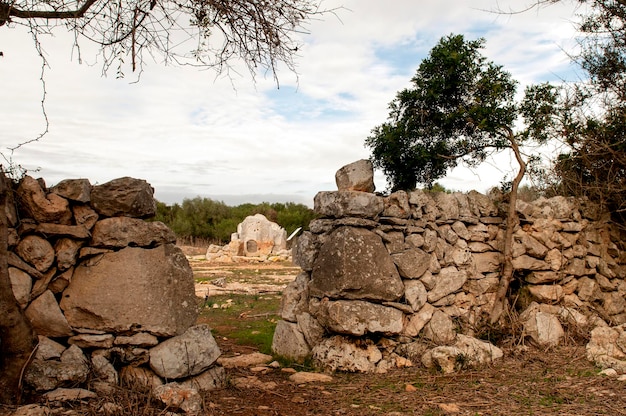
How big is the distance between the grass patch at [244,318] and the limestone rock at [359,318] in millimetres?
1296

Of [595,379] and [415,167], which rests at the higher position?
[415,167]

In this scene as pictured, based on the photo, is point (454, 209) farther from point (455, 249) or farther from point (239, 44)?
point (239, 44)

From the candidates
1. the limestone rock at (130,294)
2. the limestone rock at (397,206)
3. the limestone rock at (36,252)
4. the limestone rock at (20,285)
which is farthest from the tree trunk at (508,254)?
the limestone rock at (20,285)

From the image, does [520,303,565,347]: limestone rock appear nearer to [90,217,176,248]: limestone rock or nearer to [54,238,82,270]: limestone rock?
[90,217,176,248]: limestone rock

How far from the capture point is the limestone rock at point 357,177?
23.4 ft

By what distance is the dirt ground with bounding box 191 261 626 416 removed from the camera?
4.94 m

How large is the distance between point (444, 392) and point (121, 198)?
366 centimetres

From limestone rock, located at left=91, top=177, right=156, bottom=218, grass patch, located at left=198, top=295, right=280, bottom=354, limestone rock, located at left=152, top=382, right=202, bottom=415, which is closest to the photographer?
limestone rock, located at left=152, top=382, right=202, bottom=415

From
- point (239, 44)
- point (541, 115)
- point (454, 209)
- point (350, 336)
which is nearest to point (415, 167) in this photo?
point (454, 209)

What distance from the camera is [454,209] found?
24.6ft

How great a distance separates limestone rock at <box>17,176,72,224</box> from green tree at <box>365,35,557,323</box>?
4.67 m

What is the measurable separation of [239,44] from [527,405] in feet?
14.9

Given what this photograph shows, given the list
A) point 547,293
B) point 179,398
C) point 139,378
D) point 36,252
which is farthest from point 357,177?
point 36,252

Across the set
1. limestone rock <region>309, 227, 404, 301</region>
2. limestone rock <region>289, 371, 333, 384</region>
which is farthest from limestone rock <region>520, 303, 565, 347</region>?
limestone rock <region>289, 371, 333, 384</region>
